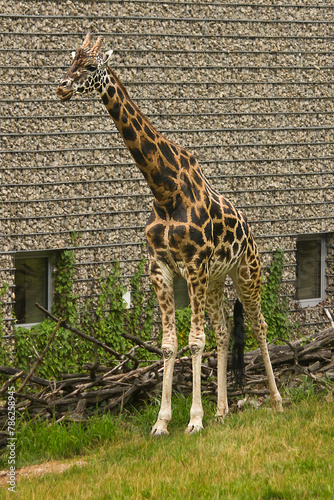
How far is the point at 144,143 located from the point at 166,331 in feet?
5.36

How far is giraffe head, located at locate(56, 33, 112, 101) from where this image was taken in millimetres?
6129

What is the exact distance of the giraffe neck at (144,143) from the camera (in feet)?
21.1

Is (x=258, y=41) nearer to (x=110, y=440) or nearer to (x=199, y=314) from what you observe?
(x=199, y=314)

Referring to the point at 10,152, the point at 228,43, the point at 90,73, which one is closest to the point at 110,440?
the point at 90,73

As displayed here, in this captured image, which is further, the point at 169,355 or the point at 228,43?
the point at 228,43

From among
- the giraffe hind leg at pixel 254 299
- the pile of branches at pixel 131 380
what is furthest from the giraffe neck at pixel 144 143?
the pile of branches at pixel 131 380

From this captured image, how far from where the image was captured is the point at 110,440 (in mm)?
6762

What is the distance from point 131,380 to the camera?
7.79m

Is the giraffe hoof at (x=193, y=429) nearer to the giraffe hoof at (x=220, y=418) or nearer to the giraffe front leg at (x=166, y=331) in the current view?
the giraffe front leg at (x=166, y=331)

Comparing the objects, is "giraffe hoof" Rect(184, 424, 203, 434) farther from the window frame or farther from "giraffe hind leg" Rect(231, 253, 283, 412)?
the window frame

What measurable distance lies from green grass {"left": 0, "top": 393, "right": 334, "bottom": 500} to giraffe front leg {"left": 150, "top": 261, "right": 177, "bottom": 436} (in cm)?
25

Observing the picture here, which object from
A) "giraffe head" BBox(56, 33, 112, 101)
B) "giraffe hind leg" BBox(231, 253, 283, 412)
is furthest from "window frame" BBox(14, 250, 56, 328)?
"giraffe head" BBox(56, 33, 112, 101)

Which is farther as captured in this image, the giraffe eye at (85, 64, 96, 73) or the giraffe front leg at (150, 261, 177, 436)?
the giraffe front leg at (150, 261, 177, 436)

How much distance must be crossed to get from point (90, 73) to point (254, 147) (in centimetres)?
540
